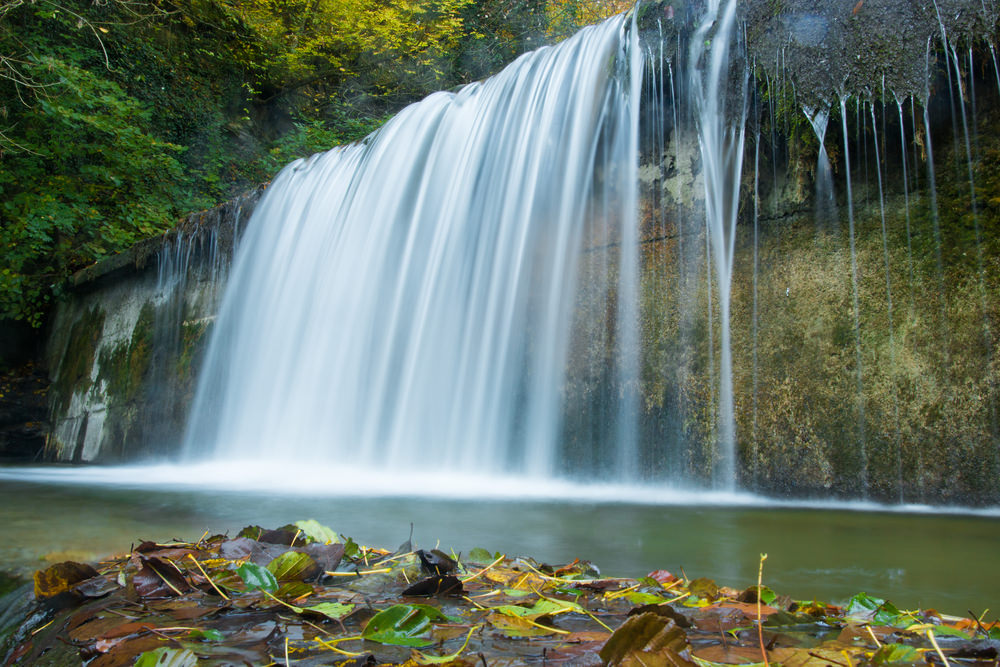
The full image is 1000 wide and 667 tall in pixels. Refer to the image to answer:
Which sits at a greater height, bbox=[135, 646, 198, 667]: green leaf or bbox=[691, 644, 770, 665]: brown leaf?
bbox=[691, 644, 770, 665]: brown leaf

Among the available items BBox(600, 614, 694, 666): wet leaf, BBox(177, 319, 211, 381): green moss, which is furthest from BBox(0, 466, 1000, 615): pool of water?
BBox(177, 319, 211, 381): green moss

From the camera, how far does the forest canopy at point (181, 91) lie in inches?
382

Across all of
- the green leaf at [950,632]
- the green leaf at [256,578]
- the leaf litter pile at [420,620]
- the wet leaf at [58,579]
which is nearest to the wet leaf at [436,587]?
the leaf litter pile at [420,620]

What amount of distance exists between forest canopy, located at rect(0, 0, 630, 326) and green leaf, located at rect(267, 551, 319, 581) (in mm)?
8577

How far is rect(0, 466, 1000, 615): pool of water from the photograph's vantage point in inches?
67.9

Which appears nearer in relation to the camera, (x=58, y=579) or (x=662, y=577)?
(x=58, y=579)

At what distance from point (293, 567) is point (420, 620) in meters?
0.38

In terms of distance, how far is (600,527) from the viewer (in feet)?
8.46

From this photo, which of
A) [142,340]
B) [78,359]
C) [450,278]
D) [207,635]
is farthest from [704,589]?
[78,359]

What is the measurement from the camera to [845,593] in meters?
1.52

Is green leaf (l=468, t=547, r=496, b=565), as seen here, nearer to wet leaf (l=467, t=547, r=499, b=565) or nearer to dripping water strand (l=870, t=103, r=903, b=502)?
wet leaf (l=467, t=547, r=499, b=565)

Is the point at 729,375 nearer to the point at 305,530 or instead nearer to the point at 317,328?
the point at 305,530

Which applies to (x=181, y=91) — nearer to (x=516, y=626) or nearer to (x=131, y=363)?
(x=131, y=363)

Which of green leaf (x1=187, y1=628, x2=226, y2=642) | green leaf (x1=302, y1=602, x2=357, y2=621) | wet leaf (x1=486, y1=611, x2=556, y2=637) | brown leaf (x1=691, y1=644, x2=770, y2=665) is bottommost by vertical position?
green leaf (x1=187, y1=628, x2=226, y2=642)
